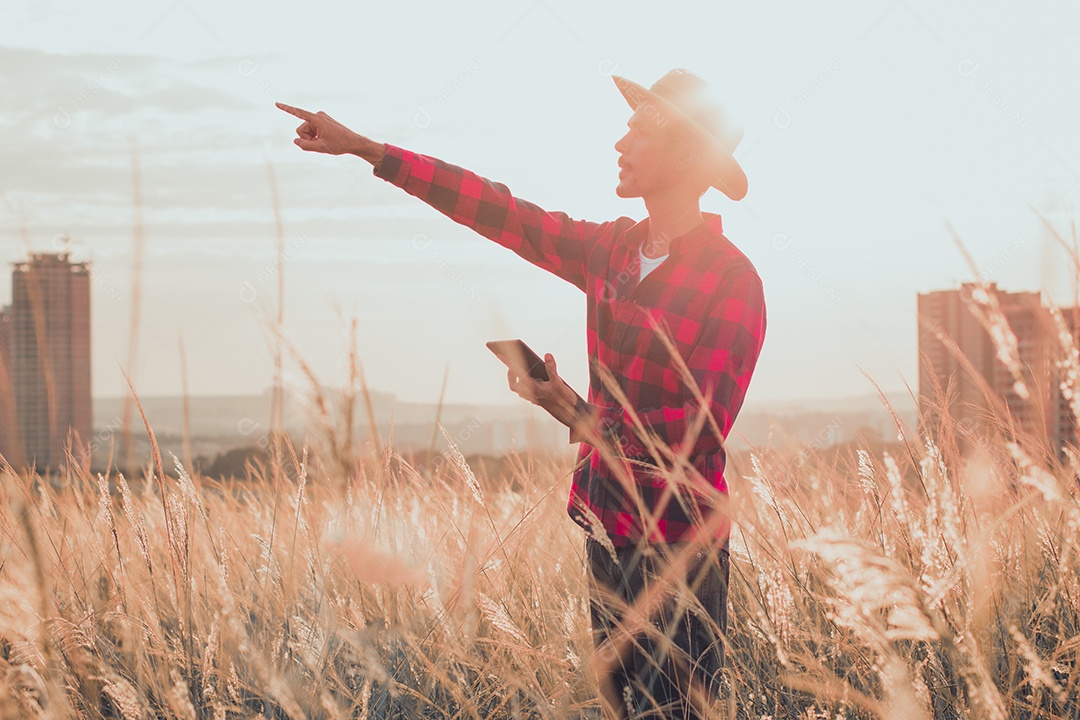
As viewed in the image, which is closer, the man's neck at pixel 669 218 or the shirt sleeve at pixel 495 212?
the man's neck at pixel 669 218

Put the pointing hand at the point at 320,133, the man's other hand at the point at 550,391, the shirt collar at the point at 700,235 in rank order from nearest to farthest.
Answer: the man's other hand at the point at 550,391 → the shirt collar at the point at 700,235 → the pointing hand at the point at 320,133

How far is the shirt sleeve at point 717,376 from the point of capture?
6.49 ft

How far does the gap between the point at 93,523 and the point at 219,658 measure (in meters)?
0.83

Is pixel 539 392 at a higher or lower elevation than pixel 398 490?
higher

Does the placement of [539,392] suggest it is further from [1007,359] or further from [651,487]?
[1007,359]

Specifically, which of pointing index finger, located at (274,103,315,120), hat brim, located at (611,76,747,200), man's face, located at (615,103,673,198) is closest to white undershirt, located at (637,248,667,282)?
man's face, located at (615,103,673,198)

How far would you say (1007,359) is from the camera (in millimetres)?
1817

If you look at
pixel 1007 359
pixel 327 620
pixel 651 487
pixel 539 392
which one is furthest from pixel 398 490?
pixel 1007 359

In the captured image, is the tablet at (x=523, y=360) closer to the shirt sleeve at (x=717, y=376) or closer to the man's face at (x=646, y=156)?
the shirt sleeve at (x=717, y=376)

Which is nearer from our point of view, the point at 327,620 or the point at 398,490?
the point at 327,620

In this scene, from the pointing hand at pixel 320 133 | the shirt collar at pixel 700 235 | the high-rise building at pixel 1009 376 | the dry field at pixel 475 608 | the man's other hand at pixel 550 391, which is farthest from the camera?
the pointing hand at pixel 320 133

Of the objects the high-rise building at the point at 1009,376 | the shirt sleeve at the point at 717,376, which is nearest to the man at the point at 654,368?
the shirt sleeve at the point at 717,376

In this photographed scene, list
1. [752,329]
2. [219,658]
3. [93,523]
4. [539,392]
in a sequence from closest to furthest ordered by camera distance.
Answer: [539,392] < [752,329] < [219,658] < [93,523]

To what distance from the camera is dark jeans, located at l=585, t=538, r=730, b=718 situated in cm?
212
